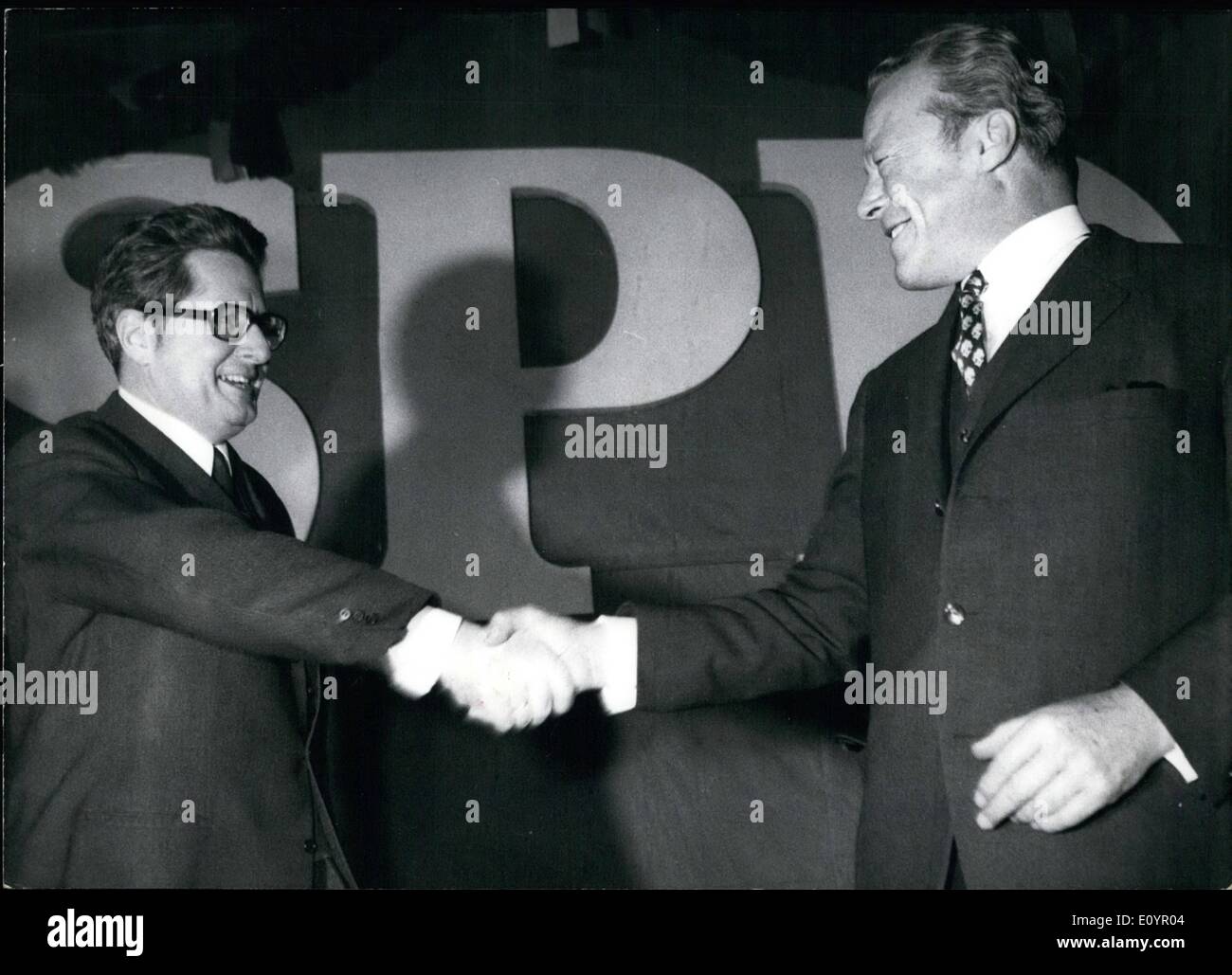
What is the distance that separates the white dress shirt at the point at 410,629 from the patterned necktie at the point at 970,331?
989 millimetres

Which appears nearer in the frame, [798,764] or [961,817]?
[961,817]

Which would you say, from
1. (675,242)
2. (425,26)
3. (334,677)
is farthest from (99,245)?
(675,242)

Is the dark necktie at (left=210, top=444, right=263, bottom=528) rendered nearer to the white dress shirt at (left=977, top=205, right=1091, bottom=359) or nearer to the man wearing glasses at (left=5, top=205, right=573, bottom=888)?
the man wearing glasses at (left=5, top=205, right=573, bottom=888)

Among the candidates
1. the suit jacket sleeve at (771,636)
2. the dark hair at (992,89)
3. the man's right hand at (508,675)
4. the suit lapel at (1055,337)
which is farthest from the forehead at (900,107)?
the man's right hand at (508,675)

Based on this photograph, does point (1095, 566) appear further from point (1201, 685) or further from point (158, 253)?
point (158, 253)

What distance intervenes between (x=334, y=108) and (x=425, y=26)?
230 mm

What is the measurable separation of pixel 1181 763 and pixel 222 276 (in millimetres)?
1861

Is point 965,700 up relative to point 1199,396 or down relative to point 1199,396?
down

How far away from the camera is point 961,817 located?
2.25m

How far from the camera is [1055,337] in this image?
7.47 ft

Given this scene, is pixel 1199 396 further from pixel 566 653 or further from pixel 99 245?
pixel 99 245

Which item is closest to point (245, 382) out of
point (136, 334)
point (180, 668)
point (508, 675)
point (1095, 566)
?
point (136, 334)

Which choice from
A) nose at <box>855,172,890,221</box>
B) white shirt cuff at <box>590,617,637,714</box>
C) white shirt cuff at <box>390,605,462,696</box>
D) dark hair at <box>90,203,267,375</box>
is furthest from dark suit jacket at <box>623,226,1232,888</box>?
dark hair at <box>90,203,267,375</box>

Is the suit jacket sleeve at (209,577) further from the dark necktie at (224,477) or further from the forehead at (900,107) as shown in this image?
the forehead at (900,107)
